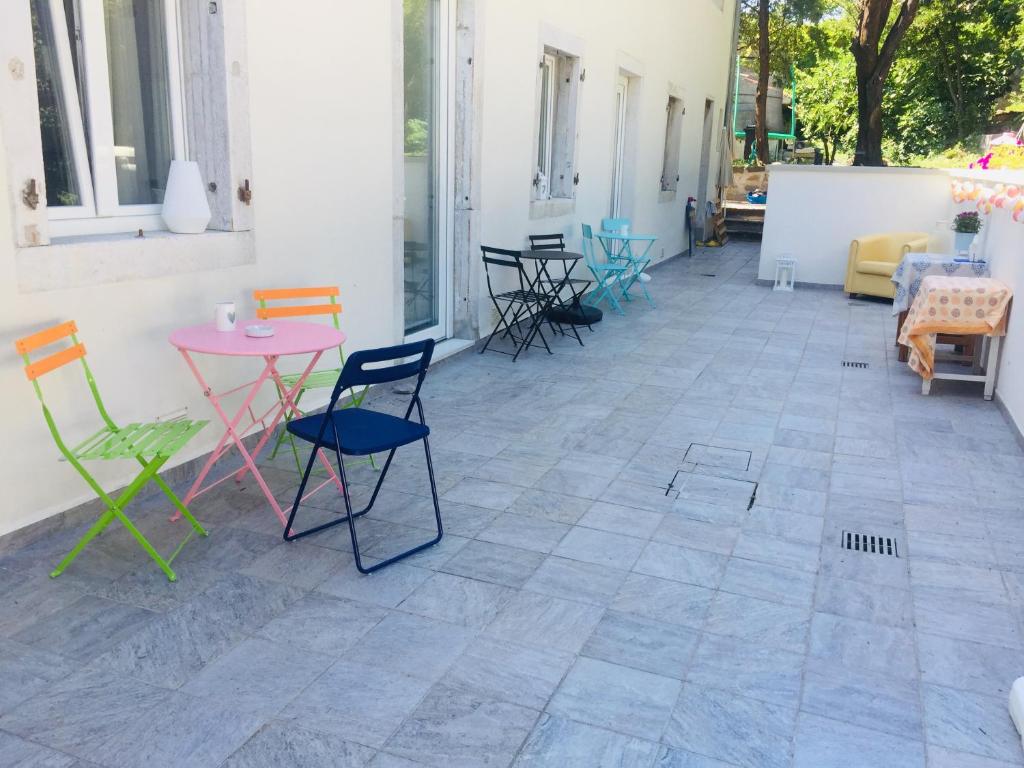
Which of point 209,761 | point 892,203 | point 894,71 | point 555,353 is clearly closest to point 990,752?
point 209,761

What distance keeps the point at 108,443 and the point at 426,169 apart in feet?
11.7

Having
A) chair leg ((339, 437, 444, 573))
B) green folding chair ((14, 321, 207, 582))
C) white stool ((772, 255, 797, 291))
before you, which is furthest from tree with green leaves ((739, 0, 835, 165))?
green folding chair ((14, 321, 207, 582))

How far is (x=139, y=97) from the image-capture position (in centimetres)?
370

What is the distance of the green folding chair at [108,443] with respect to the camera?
2904 mm

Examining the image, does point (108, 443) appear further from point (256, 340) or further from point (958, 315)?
point (958, 315)

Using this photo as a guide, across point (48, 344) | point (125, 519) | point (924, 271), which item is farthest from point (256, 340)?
point (924, 271)

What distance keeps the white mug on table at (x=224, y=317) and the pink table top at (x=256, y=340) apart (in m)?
0.02

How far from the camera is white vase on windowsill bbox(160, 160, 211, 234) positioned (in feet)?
12.1

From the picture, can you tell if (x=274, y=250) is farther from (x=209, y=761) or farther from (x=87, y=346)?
(x=209, y=761)

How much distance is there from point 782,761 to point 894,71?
23141 millimetres

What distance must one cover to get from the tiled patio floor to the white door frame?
6.15ft

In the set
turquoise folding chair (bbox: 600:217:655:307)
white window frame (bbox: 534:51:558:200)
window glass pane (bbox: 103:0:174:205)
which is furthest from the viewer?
turquoise folding chair (bbox: 600:217:655:307)

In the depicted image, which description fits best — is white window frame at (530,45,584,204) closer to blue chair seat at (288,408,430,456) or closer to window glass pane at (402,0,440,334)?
window glass pane at (402,0,440,334)

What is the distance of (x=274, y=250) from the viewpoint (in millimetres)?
4316
